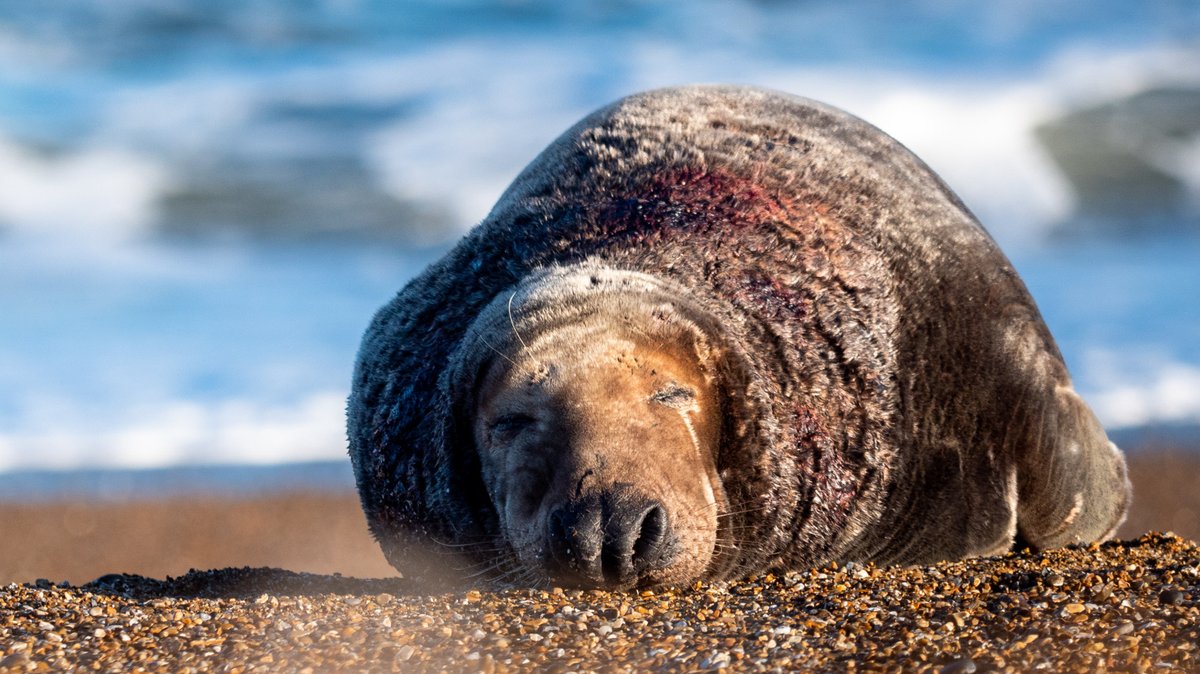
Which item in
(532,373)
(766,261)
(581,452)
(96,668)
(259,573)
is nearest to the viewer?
(96,668)

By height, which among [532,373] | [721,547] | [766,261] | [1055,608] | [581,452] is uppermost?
[766,261]

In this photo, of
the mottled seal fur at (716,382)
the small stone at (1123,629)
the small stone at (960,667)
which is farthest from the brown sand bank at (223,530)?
the small stone at (960,667)

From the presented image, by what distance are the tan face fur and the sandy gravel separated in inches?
6.6

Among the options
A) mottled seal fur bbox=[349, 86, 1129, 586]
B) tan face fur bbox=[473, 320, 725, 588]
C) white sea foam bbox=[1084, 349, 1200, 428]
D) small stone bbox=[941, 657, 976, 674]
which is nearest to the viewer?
small stone bbox=[941, 657, 976, 674]

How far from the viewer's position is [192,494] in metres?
13.3

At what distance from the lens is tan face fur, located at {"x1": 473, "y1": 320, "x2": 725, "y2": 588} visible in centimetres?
422

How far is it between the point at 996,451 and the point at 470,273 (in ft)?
7.32

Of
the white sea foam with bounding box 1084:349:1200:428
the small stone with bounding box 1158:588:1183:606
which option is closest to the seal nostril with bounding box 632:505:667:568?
the small stone with bounding box 1158:588:1183:606

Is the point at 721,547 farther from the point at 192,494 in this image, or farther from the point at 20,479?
the point at 20,479

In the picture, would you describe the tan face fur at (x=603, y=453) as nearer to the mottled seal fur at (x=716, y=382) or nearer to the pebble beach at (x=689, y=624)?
the mottled seal fur at (x=716, y=382)

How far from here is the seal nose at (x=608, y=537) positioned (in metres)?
4.16

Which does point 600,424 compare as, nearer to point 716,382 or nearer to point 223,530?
point 716,382

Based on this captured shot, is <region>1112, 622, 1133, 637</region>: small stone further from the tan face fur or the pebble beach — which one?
the tan face fur

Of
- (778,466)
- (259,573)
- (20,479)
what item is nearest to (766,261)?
(778,466)
